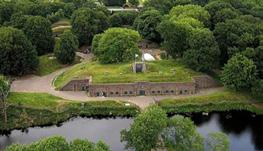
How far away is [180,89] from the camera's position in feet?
Answer: 253

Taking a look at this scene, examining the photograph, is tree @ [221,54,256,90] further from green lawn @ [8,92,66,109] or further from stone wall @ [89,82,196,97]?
green lawn @ [8,92,66,109]

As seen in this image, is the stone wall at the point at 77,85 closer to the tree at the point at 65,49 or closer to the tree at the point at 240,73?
the tree at the point at 65,49

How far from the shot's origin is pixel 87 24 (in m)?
99.5

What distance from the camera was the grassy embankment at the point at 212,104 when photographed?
73.0 m

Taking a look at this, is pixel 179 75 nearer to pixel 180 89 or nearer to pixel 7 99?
pixel 180 89

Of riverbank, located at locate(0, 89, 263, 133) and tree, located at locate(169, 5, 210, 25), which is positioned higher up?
tree, located at locate(169, 5, 210, 25)

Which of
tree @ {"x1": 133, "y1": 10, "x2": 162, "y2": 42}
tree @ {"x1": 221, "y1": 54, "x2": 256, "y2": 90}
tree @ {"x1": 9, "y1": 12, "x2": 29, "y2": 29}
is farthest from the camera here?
tree @ {"x1": 133, "y1": 10, "x2": 162, "y2": 42}

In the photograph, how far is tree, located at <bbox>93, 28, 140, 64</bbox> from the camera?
3364 inches

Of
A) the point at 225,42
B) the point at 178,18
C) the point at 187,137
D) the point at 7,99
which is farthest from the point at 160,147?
the point at 178,18

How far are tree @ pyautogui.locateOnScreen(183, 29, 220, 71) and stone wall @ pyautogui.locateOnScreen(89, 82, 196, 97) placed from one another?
5.11 meters

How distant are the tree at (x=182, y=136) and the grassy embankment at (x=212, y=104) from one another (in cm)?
1926

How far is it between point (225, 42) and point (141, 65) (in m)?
16.9

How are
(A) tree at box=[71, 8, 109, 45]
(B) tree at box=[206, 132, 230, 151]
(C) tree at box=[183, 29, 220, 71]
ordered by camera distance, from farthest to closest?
(A) tree at box=[71, 8, 109, 45] < (C) tree at box=[183, 29, 220, 71] < (B) tree at box=[206, 132, 230, 151]

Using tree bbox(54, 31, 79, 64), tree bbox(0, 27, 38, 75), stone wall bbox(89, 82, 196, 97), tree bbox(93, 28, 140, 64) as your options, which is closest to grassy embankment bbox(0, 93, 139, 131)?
stone wall bbox(89, 82, 196, 97)
